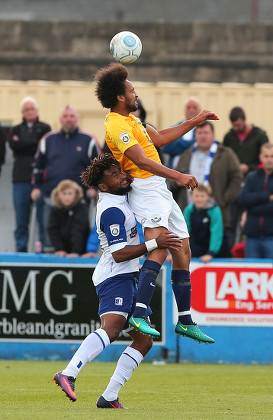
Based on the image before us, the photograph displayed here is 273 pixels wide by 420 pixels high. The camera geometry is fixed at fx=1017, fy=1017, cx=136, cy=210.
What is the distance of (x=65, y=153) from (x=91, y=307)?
2.32 m

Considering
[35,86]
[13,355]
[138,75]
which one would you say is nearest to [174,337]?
[13,355]

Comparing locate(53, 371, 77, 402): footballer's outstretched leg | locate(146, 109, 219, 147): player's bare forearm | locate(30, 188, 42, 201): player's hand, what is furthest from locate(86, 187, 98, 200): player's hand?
locate(53, 371, 77, 402): footballer's outstretched leg

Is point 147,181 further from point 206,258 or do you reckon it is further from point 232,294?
point 232,294

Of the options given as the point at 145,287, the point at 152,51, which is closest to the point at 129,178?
the point at 145,287

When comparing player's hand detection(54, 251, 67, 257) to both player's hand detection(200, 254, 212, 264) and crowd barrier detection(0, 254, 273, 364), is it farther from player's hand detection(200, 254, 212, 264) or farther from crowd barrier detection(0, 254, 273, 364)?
player's hand detection(200, 254, 212, 264)

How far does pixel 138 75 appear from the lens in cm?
2548

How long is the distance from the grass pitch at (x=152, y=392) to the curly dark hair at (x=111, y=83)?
2.56m

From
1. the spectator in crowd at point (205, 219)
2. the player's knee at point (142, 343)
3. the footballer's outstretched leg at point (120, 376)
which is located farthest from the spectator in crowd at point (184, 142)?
the footballer's outstretched leg at point (120, 376)

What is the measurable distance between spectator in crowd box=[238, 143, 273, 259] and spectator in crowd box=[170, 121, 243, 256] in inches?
16.1

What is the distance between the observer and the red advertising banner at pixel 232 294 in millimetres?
13242

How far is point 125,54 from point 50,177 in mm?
6040

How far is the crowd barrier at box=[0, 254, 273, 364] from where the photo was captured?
522 inches

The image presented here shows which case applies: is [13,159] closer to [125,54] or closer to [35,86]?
[35,86]

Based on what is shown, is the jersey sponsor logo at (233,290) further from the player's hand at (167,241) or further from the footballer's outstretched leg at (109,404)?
the footballer's outstretched leg at (109,404)
